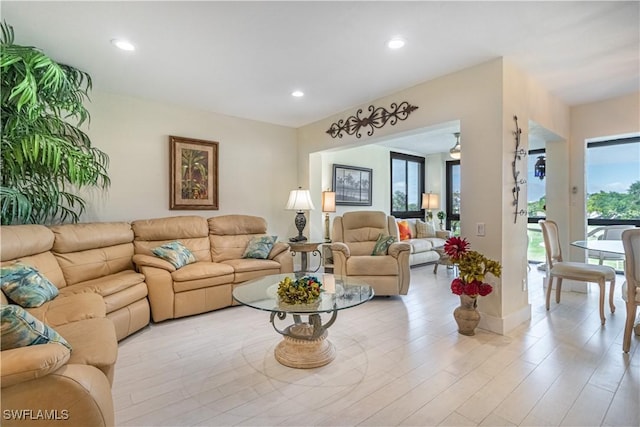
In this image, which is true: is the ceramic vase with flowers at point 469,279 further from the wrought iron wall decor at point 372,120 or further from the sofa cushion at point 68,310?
the sofa cushion at point 68,310

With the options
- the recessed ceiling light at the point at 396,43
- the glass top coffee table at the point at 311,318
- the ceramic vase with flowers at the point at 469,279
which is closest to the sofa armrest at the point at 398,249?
the ceramic vase with flowers at the point at 469,279

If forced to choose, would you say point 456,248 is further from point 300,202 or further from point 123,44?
point 123,44

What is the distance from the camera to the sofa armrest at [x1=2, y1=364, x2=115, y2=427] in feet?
3.93

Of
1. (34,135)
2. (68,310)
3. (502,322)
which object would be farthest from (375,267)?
(34,135)

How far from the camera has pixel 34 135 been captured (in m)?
2.59

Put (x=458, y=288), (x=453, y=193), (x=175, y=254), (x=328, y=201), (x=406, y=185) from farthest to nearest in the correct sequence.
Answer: (x=453, y=193)
(x=406, y=185)
(x=328, y=201)
(x=175, y=254)
(x=458, y=288)

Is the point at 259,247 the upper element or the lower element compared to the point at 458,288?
upper

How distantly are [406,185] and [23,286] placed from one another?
6.88m

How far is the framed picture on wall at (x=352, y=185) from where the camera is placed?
19.9 ft

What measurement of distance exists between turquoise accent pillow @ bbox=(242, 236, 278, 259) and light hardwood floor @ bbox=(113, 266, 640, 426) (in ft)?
3.72

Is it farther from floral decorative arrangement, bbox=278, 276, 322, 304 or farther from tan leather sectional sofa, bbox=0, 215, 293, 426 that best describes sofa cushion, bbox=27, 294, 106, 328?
floral decorative arrangement, bbox=278, 276, 322, 304

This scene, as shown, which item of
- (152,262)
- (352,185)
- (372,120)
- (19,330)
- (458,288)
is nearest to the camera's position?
(19,330)

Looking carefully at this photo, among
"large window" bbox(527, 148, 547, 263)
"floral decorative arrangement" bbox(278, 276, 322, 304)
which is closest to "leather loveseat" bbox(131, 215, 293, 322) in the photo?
"floral decorative arrangement" bbox(278, 276, 322, 304)

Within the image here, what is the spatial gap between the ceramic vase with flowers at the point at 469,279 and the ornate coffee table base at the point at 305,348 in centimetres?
127
